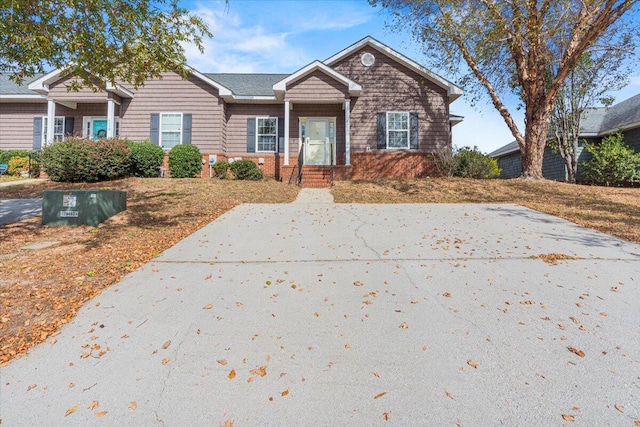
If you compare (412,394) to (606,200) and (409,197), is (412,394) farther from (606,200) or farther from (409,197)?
(606,200)

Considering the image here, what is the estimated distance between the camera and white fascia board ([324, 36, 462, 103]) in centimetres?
1620

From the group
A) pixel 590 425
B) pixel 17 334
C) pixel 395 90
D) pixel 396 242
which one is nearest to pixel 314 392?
pixel 590 425

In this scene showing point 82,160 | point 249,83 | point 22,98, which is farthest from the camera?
point 249,83

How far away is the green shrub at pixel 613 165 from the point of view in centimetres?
1510

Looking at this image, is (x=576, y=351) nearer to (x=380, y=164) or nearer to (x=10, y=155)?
(x=380, y=164)

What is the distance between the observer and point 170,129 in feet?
52.0

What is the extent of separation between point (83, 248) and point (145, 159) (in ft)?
28.5

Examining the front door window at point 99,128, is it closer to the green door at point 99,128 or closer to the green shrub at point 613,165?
the green door at point 99,128

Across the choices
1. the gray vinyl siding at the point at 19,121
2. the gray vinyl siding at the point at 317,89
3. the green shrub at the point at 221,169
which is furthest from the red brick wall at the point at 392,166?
the gray vinyl siding at the point at 19,121

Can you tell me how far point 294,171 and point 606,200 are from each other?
1105 cm

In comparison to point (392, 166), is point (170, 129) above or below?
above

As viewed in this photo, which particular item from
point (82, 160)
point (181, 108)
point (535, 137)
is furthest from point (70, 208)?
point (535, 137)

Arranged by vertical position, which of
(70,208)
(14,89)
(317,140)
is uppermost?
(14,89)

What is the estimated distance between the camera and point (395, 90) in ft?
54.4
